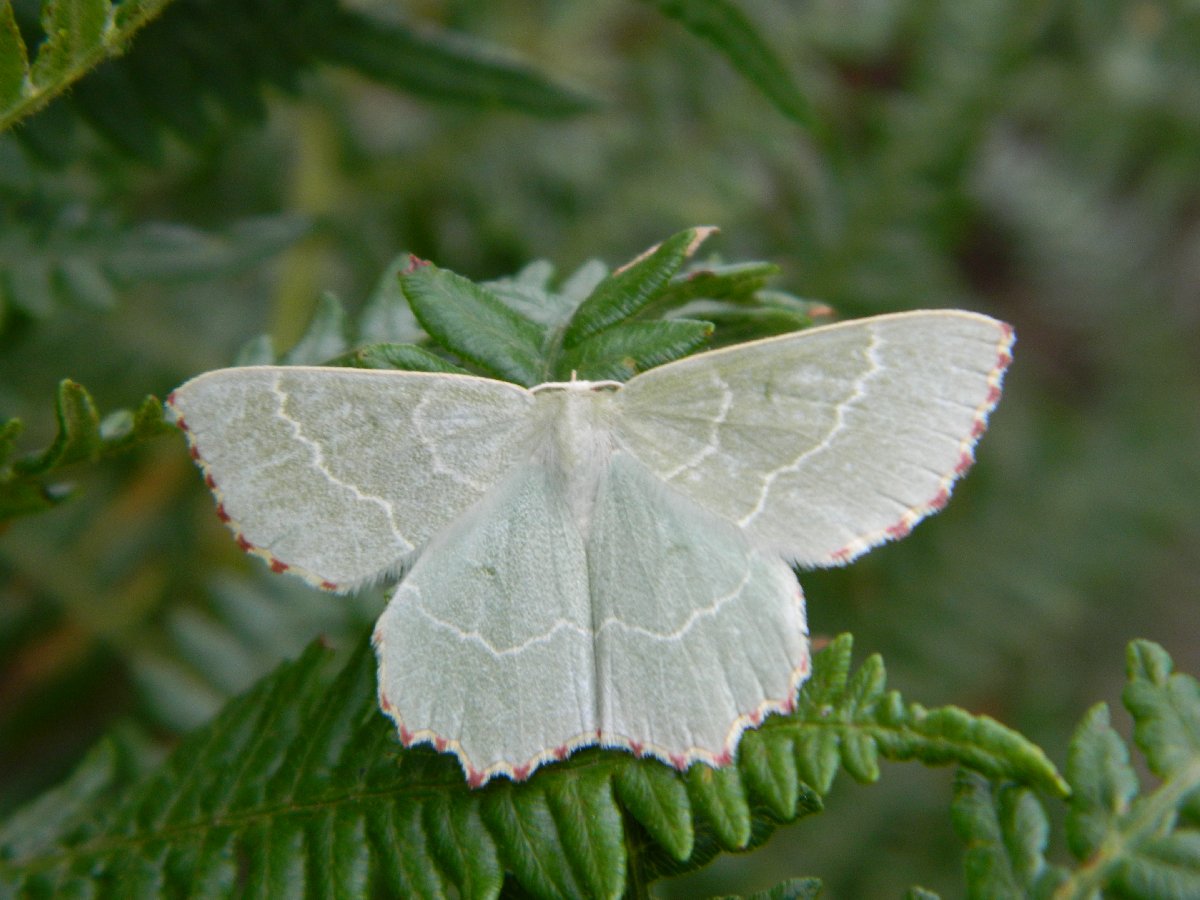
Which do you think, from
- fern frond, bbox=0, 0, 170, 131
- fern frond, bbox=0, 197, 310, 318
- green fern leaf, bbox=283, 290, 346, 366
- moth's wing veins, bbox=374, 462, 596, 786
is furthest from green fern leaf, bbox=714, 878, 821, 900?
fern frond, bbox=0, 197, 310, 318

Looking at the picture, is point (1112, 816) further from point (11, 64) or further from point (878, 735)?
point (11, 64)

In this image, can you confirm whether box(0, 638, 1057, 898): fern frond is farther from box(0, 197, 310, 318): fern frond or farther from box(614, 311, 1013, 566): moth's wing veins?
box(0, 197, 310, 318): fern frond

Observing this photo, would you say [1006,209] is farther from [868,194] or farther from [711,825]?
[711,825]

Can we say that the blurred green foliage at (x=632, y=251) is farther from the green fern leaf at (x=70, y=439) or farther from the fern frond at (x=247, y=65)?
the green fern leaf at (x=70, y=439)

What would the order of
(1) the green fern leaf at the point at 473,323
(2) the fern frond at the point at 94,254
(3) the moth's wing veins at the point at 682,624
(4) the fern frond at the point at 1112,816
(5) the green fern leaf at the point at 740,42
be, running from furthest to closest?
(2) the fern frond at the point at 94,254
(5) the green fern leaf at the point at 740,42
(1) the green fern leaf at the point at 473,323
(3) the moth's wing veins at the point at 682,624
(4) the fern frond at the point at 1112,816

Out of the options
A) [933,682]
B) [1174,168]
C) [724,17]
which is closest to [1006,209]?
[1174,168]

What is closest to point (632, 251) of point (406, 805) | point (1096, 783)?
point (406, 805)

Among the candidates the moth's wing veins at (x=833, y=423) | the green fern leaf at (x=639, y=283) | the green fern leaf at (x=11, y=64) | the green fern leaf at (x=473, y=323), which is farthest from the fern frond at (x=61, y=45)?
the moth's wing veins at (x=833, y=423)
